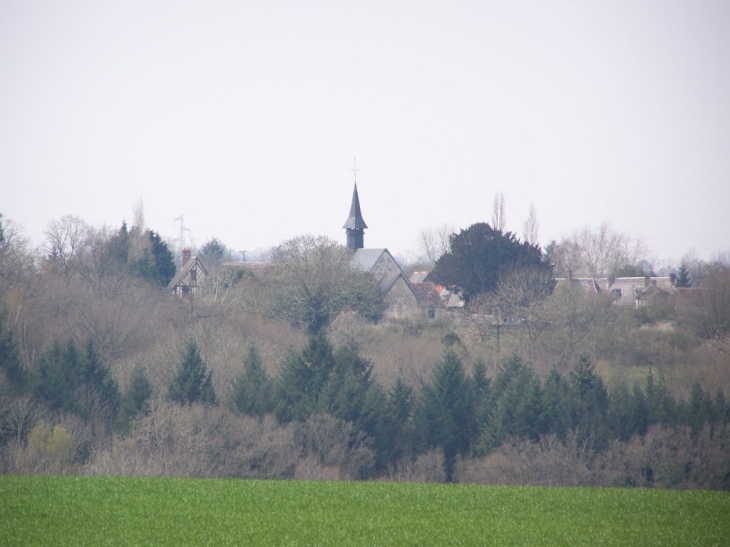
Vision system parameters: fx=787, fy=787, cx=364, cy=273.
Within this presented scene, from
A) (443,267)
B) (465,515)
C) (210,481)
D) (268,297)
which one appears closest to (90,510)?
(210,481)

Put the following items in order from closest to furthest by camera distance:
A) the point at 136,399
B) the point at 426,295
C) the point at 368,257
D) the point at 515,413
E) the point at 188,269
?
Answer: the point at 136,399 → the point at 515,413 → the point at 188,269 → the point at 426,295 → the point at 368,257

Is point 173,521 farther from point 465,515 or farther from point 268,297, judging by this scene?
point 268,297

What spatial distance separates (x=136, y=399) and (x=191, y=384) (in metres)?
2.16

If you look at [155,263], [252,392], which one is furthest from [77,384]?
[155,263]

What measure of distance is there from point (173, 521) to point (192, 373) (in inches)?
791

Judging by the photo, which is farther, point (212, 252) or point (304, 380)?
point (212, 252)

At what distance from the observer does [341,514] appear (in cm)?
Answer: 1186

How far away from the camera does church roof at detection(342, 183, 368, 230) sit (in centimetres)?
6938

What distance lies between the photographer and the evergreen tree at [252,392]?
3056cm

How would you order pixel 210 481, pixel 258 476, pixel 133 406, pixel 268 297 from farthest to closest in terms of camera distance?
pixel 268 297, pixel 133 406, pixel 258 476, pixel 210 481

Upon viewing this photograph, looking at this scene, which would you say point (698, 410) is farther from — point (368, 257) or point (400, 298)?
point (368, 257)

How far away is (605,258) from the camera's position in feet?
282

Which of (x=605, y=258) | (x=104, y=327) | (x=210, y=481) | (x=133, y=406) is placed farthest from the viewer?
(x=605, y=258)

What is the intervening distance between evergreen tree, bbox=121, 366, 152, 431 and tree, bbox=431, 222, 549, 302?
30.2 metres
